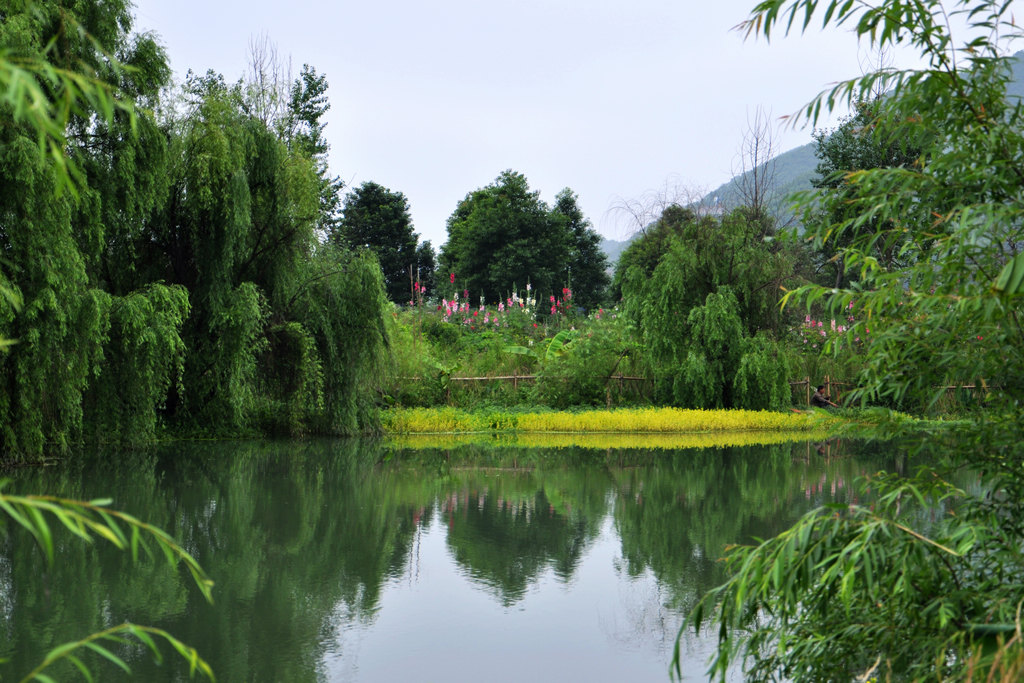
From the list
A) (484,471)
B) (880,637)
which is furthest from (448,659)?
(484,471)

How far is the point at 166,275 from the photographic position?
1391 centimetres

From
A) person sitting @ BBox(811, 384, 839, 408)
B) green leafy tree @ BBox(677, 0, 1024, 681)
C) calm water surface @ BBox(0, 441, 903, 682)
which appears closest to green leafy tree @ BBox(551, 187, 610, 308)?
person sitting @ BBox(811, 384, 839, 408)

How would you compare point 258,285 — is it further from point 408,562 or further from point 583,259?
point 583,259

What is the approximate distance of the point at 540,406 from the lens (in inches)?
724

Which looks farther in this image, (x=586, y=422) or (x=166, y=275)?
(x=586, y=422)

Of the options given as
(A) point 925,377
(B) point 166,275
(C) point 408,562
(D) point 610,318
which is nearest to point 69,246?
(B) point 166,275

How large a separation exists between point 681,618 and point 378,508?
13.3 feet

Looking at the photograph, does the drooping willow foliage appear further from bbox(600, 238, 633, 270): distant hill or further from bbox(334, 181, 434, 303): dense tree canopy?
bbox(334, 181, 434, 303): dense tree canopy

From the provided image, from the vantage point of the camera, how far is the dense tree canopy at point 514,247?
32.8m

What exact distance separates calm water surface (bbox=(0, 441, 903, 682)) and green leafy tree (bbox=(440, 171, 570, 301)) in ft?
68.3

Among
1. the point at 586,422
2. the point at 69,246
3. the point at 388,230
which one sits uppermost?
the point at 388,230

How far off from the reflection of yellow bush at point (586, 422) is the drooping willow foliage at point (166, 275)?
112cm

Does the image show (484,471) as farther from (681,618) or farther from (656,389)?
(656,389)

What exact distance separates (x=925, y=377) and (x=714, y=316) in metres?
14.5
